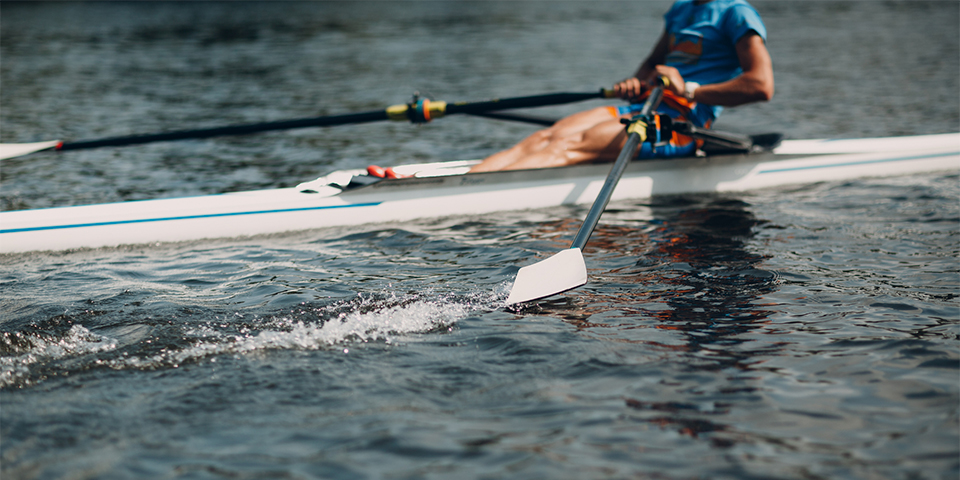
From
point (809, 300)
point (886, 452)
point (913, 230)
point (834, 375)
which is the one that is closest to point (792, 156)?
point (913, 230)

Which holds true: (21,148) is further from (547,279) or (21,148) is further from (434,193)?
(547,279)

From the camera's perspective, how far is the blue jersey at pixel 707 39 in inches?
237

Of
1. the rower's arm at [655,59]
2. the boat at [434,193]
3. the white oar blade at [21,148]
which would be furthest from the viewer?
the rower's arm at [655,59]

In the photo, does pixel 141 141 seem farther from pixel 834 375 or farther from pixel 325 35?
pixel 325 35

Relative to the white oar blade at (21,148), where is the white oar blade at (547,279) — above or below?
below

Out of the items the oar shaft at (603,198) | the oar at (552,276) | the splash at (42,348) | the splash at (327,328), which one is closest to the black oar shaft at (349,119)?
the oar shaft at (603,198)

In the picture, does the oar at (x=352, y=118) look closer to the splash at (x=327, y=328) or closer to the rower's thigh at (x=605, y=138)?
the rower's thigh at (x=605, y=138)

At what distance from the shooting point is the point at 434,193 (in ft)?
19.9

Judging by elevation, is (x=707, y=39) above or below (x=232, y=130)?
above

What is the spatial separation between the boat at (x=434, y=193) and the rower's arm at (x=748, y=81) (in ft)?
2.38

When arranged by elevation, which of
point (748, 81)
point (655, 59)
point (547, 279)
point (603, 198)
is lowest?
point (547, 279)

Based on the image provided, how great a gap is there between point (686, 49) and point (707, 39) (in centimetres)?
20

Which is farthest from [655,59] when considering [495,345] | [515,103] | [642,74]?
[495,345]

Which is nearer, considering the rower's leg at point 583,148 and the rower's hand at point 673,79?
the rower's hand at point 673,79
